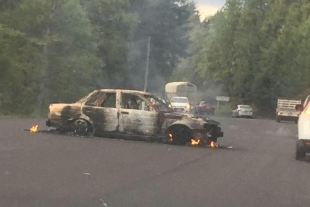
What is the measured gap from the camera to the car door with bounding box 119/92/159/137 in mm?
21734

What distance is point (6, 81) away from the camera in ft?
143

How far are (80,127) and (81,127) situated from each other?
4 centimetres

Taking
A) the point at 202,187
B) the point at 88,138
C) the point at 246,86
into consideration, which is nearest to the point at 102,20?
the point at 246,86

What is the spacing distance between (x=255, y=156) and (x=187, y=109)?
36.9m

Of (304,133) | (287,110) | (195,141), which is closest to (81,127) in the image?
(195,141)

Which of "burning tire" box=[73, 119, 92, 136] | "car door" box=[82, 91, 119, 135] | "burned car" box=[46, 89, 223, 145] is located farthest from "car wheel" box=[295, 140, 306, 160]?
"burning tire" box=[73, 119, 92, 136]

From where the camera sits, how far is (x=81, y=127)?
74.1 feet

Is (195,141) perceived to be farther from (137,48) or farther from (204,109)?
(204,109)

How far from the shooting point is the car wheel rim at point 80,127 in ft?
74.0

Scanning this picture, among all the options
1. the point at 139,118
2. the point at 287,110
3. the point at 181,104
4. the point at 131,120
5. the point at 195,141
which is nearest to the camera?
the point at 195,141

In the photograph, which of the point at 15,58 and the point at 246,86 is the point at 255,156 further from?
the point at 246,86

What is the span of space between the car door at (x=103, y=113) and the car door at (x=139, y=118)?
0.24 meters

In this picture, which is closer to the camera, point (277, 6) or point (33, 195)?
point (33, 195)

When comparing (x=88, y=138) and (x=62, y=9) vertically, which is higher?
(x=62, y=9)
